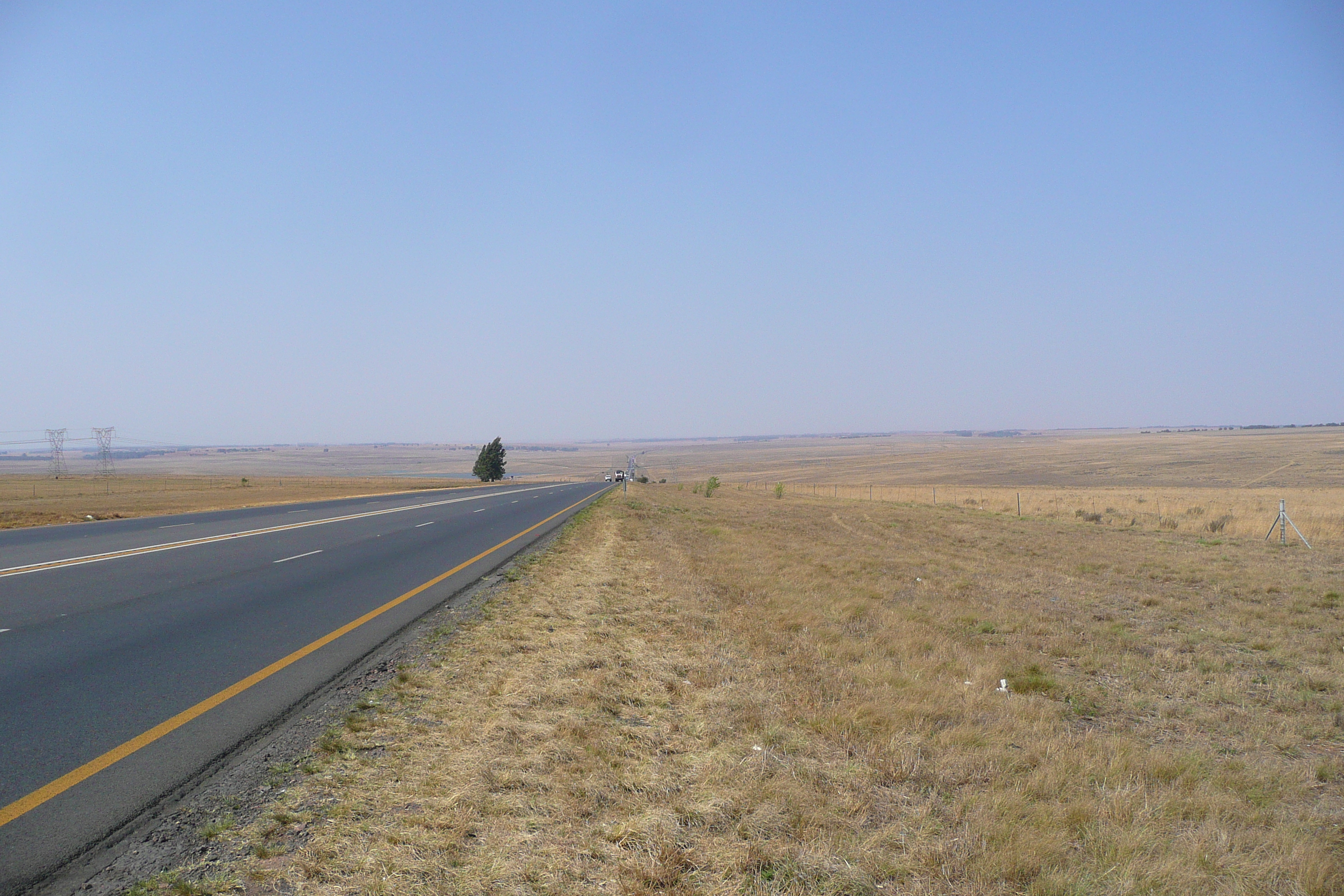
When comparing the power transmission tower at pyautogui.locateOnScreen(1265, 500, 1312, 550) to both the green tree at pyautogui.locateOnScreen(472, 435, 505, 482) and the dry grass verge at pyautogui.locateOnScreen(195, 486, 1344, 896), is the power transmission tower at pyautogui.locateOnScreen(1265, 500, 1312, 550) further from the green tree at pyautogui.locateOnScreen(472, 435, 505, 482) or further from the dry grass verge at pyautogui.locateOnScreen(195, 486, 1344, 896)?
the green tree at pyautogui.locateOnScreen(472, 435, 505, 482)

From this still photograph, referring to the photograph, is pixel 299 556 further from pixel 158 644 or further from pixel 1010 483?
pixel 1010 483

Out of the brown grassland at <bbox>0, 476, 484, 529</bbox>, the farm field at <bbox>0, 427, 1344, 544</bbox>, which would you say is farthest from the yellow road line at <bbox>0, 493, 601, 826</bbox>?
the farm field at <bbox>0, 427, 1344, 544</bbox>

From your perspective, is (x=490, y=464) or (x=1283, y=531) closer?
(x=1283, y=531)

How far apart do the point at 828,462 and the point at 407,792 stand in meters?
149

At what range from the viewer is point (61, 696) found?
5.47m

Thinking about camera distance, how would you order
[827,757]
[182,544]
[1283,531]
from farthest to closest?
[1283,531] → [182,544] → [827,757]

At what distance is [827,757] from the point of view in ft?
14.9

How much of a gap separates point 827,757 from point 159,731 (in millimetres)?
4533

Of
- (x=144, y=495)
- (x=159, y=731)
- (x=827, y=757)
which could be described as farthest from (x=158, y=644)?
(x=144, y=495)

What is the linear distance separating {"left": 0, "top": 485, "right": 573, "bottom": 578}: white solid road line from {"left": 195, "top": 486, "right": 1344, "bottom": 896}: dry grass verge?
894 cm

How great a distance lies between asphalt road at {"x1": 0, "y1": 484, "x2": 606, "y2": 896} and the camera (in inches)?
155

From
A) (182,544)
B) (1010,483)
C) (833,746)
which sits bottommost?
(1010,483)

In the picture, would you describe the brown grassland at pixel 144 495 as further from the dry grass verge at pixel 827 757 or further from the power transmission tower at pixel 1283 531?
the power transmission tower at pixel 1283 531

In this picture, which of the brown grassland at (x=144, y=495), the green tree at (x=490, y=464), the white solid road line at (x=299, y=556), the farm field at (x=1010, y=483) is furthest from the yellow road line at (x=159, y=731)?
the green tree at (x=490, y=464)
